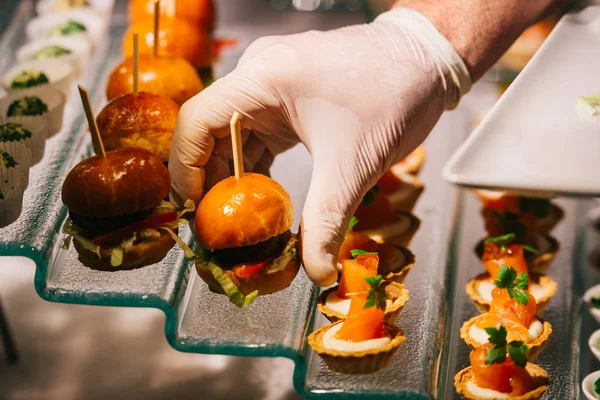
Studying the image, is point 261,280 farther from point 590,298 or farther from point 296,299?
point 590,298

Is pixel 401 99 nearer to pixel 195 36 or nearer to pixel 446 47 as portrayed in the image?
Result: pixel 446 47

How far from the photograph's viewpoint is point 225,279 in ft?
5.92

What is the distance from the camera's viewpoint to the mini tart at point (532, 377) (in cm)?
169

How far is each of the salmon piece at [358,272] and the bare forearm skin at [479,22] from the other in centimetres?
67

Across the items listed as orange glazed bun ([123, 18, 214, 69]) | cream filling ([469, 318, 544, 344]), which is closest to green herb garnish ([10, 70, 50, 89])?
orange glazed bun ([123, 18, 214, 69])

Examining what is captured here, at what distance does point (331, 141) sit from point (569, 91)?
57 cm

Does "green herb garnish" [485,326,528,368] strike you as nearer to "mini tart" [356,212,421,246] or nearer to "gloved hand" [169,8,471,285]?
"gloved hand" [169,8,471,285]

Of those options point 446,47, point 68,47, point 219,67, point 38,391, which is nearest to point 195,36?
point 219,67

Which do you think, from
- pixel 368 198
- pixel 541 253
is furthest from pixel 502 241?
pixel 368 198

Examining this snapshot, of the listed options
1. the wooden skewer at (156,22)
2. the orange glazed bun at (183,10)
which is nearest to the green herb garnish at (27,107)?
the wooden skewer at (156,22)

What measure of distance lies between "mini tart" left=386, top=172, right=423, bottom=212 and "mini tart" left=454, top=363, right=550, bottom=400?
809 mm

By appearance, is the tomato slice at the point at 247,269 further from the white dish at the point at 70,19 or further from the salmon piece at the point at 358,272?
the white dish at the point at 70,19

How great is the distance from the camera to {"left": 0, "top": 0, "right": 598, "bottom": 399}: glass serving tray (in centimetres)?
172

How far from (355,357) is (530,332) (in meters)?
0.50
